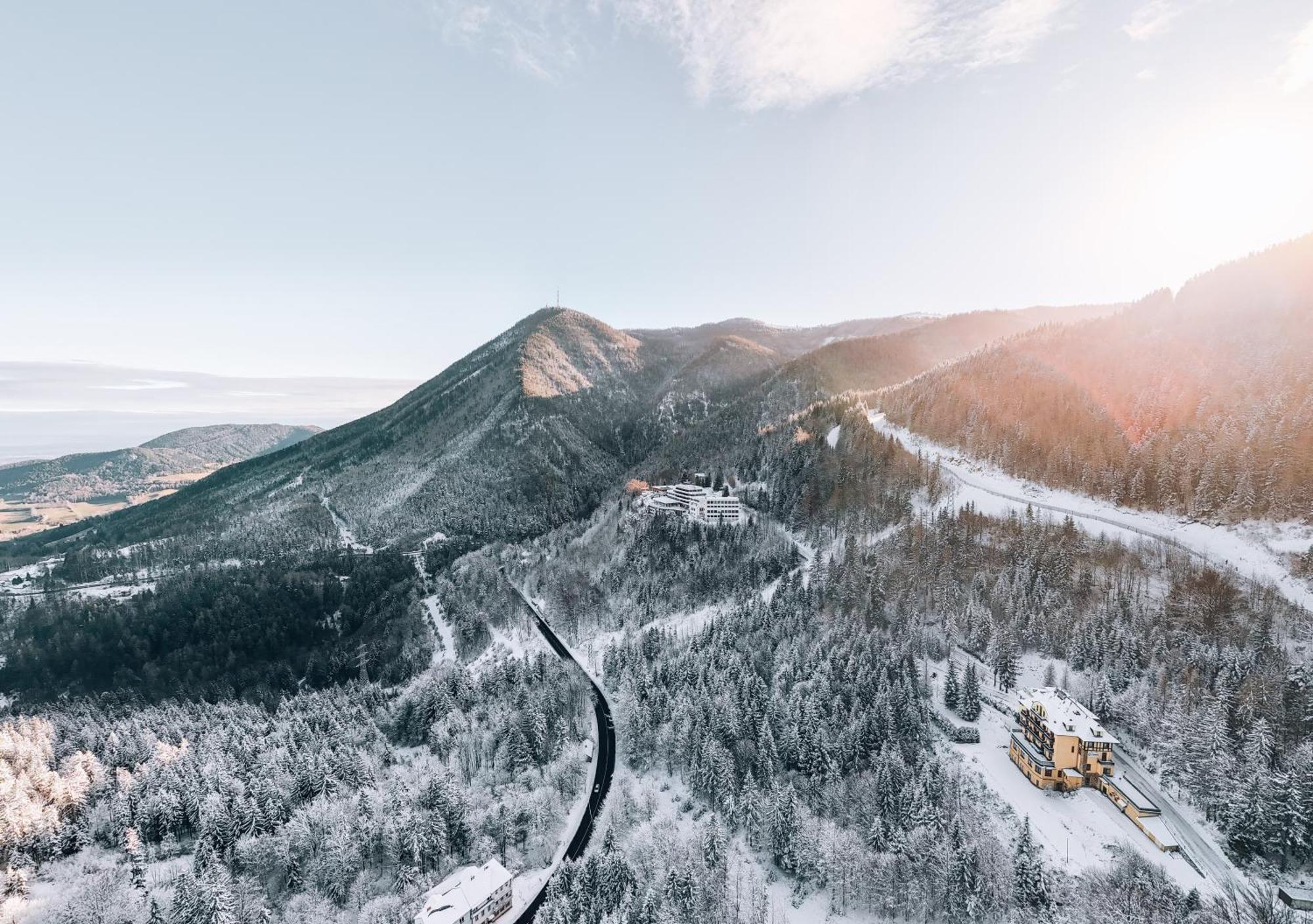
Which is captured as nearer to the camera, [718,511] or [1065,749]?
[1065,749]

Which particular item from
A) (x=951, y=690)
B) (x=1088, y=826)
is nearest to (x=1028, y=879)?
(x=1088, y=826)

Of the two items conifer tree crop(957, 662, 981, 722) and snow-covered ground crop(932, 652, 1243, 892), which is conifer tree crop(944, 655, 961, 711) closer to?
conifer tree crop(957, 662, 981, 722)

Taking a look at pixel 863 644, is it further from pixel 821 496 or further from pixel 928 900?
pixel 821 496

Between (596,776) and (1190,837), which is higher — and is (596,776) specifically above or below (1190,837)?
below

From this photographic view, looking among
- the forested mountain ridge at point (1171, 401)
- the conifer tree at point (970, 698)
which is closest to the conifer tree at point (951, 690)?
the conifer tree at point (970, 698)

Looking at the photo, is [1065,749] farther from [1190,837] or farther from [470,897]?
[470,897]

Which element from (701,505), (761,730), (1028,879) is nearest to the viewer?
(1028,879)

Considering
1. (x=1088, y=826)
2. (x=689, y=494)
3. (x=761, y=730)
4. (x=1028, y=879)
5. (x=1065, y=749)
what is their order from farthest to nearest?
(x=689, y=494), (x=761, y=730), (x=1065, y=749), (x=1088, y=826), (x=1028, y=879)

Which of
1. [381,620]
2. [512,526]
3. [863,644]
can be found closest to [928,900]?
[863,644]
